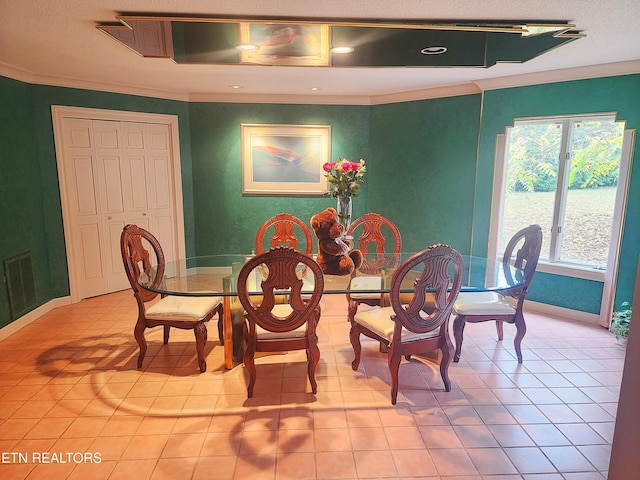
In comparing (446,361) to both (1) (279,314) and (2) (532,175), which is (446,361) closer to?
(1) (279,314)

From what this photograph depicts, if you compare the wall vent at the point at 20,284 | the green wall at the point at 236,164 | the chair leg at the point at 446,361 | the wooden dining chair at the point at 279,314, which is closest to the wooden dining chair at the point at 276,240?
the green wall at the point at 236,164

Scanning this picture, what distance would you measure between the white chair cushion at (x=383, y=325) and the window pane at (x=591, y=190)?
2173mm

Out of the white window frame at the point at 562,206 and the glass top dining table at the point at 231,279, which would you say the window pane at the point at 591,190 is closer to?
the white window frame at the point at 562,206

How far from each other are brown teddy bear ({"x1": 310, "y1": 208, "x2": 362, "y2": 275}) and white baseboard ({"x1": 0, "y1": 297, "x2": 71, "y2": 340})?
280 cm

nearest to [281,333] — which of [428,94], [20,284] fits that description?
[20,284]

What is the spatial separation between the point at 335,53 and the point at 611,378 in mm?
2933

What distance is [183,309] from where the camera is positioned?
291cm

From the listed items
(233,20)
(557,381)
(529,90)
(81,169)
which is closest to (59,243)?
(81,169)

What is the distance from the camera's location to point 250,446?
2.17 metres

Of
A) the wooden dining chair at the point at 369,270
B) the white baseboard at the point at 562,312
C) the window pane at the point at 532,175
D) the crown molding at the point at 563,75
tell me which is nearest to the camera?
the wooden dining chair at the point at 369,270

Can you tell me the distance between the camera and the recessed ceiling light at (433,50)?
2658 millimetres

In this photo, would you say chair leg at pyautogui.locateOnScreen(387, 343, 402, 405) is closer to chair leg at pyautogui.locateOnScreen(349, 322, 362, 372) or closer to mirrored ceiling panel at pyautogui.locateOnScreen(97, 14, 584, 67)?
chair leg at pyautogui.locateOnScreen(349, 322, 362, 372)

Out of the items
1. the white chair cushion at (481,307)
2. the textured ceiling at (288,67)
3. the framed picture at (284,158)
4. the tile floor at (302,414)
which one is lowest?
the tile floor at (302,414)

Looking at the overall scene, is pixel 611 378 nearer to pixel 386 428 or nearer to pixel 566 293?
pixel 566 293
